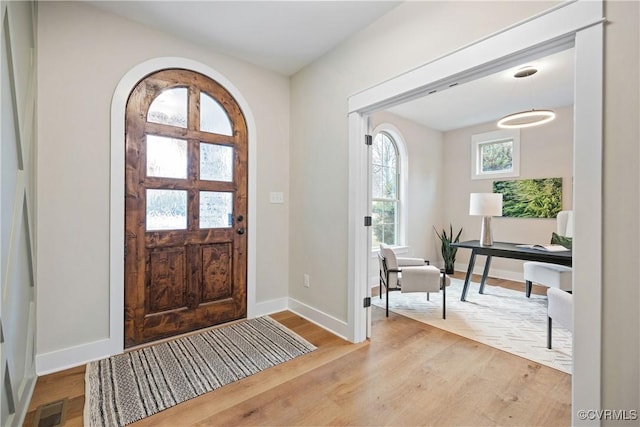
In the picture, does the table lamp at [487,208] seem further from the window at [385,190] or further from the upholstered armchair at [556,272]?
the window at [385,190]

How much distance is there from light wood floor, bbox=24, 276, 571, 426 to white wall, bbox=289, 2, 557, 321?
59 centimetres

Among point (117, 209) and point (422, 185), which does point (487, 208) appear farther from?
point (117, 209)

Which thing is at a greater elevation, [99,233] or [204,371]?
[99,233]

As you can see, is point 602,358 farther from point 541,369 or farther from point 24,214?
point 24,214

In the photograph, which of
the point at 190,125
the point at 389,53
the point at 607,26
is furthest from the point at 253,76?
the point at 607,26

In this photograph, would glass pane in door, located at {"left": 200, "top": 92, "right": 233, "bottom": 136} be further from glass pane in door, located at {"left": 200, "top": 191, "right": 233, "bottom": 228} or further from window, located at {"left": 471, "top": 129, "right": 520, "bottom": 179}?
window, located at {"left": 471, "top": 129, "right": 520, "bottom": 179}

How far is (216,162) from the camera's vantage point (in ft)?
8.67

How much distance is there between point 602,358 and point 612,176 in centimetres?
78

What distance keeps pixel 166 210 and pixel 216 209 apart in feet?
1.38

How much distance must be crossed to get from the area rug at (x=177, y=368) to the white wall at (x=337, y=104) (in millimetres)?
636

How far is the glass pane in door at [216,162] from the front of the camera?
8.42 ft

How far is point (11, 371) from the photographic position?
4.48ft

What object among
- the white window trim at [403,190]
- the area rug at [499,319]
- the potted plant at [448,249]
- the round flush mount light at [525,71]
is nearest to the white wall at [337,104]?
the area rug at [499,319]

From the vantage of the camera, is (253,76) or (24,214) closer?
(24,214)
